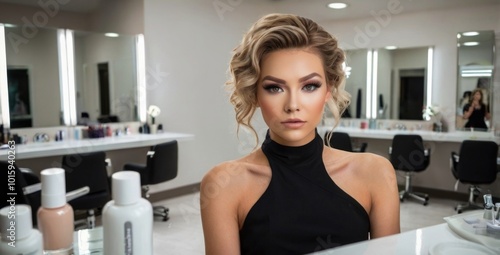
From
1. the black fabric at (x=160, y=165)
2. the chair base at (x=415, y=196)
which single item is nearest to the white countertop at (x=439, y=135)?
the chair base at (x=415, y=196)

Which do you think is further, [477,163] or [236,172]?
[477,163]

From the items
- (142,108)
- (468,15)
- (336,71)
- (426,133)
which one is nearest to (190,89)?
(142,108)

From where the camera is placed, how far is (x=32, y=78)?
301 cm

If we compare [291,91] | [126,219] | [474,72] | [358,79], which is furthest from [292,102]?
[358,79]

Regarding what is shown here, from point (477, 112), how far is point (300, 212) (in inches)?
148

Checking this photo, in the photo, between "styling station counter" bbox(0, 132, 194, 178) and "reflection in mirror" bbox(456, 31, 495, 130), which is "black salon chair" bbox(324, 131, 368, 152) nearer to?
"reflection in mirror" bbox(456, 31, 495, 130)

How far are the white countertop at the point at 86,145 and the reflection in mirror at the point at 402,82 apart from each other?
88.9 inches

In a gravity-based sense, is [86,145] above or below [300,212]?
below

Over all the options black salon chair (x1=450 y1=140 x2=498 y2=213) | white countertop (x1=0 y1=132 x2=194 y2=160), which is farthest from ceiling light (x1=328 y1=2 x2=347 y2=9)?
white countertop (x1=0 y1=132 x2=194 y2=160)

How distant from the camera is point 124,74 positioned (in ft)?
12.0

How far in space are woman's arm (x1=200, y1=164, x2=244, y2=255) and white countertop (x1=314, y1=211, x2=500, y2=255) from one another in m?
0.17

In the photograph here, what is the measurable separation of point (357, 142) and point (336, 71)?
371 cm

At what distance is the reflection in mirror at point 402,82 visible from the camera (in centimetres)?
A: 410

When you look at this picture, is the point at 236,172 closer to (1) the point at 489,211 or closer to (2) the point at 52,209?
(2) the point at 52,209
